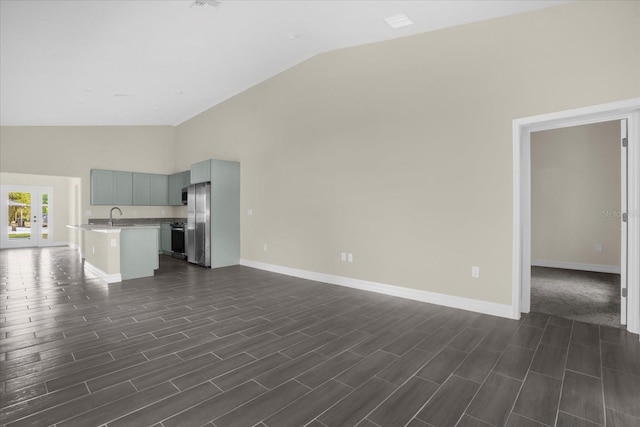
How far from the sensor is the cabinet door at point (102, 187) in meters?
7.94

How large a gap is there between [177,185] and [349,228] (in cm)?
583

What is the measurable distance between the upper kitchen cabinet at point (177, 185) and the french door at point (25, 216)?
15.1ft

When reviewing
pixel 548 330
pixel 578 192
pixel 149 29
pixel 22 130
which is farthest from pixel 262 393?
pixel 22 130

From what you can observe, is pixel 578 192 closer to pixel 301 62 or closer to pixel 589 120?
pixel 589 120

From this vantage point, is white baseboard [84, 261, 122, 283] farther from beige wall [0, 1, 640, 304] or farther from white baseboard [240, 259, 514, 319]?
white baseboard [240, 259, 514, 319]

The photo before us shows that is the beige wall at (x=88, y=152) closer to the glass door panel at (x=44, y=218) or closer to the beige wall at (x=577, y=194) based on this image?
the glass door panel at (x=44, y=218)

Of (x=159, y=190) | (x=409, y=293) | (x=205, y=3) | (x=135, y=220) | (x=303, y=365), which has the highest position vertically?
(x=205, y=3)

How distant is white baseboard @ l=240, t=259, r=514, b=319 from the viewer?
3506 mm

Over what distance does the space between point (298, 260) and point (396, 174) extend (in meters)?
2.31

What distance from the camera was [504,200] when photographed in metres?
3.45

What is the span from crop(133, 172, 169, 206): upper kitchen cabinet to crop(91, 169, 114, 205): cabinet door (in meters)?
0.54

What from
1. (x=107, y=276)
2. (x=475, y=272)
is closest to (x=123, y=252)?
(x=107, y=276)

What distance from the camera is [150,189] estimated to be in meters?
8.78

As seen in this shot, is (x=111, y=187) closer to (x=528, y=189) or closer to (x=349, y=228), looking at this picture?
(x=349, y=228)
